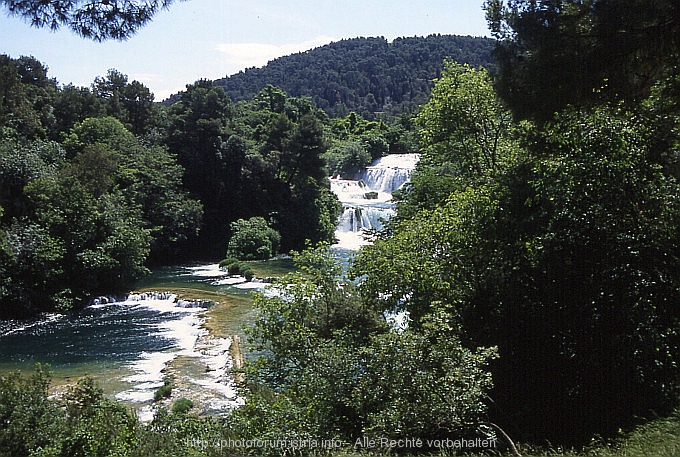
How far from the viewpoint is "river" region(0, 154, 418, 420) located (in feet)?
44.4

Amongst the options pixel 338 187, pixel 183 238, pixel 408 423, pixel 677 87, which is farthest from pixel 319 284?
pixel 338 187

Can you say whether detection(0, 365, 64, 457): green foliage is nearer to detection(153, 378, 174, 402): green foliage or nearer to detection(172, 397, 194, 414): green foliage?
detection(172, 397, 194, 414): green foliage

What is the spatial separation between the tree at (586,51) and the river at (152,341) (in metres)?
5.76

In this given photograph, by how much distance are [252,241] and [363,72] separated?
417 feet

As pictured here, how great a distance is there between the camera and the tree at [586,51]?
6258 millimetres

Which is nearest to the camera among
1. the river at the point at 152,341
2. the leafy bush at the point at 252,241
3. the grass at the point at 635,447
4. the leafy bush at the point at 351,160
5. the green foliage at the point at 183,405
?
the grass at the point at 635,447

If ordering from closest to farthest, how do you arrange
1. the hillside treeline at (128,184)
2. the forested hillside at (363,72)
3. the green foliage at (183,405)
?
the green foliage at (183,405) < the hillside treeline at (128,184) < the forested hillside at (363,72)

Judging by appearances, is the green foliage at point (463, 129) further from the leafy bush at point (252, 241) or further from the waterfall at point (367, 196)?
the waterfall at point (367, 196)

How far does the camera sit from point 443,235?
10344 millimetres

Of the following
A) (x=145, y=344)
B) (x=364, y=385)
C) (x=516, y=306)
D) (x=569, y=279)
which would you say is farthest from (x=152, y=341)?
(x=569, y=279)

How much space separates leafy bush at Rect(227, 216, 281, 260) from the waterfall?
4.81 m

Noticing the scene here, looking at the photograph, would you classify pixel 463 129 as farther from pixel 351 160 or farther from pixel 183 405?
pixel 351 160

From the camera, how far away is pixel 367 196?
47.1 m

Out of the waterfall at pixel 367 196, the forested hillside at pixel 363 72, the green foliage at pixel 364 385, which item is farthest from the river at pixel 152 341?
the forested hillside at pixel 363 72
